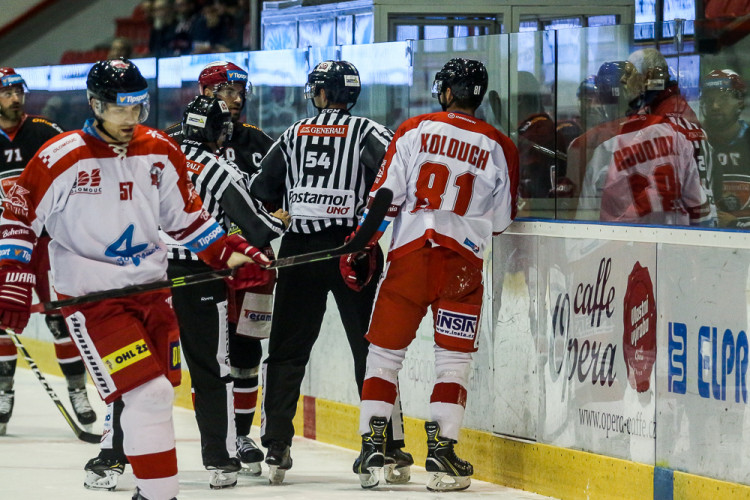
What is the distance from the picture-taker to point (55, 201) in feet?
12.2

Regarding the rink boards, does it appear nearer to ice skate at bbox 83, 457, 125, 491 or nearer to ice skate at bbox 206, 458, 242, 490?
ice skate at bbox 206, 458, 242, 490

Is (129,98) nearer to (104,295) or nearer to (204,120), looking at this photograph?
(104,295)

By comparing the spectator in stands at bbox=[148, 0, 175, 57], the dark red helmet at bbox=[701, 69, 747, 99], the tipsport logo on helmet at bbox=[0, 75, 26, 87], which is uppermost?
the spectator in stands at bbox=[148, 0, 175, 57]

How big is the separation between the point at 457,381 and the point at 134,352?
1.28 m

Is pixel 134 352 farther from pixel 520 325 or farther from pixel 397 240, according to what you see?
pixel 520 325

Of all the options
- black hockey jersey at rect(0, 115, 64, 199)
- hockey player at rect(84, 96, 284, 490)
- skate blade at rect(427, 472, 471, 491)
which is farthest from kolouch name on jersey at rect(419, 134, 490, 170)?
black hockey jersey at rect(0, 115, 64, 199)

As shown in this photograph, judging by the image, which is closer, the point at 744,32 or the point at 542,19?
the point at 744,32

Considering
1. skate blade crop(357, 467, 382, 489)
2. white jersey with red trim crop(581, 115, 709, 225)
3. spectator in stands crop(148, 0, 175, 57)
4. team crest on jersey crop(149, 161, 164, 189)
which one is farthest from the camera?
spectator in stands crop(148, 0, 175, 57)

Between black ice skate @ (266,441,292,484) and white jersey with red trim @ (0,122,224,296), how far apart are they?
4.01ft

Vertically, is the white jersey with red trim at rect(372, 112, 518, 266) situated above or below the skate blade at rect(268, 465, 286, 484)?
above

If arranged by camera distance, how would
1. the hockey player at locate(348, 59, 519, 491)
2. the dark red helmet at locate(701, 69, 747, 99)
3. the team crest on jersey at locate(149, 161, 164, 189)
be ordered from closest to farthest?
the team crest on jersey at locate(149, 161, 164, 189) → the dark red helmet at locate(701, 69, 747, 99) → the hockey player at locate(348, 59, 519, 491)

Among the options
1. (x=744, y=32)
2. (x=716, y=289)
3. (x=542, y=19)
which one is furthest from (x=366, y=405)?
(x=542, y=19)

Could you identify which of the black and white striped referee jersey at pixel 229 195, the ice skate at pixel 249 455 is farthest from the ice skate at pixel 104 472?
the black and white striped referee jersey at pixel 229 195

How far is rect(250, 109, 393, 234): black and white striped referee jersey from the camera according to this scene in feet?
15.8
